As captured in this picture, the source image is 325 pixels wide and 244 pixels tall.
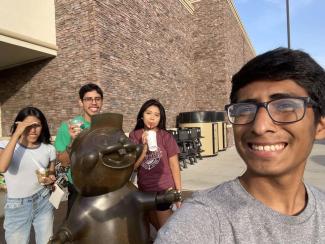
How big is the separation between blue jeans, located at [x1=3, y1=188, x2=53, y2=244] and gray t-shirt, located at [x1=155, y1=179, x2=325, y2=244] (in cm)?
212

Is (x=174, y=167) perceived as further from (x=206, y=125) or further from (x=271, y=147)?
(x=206, y=125)

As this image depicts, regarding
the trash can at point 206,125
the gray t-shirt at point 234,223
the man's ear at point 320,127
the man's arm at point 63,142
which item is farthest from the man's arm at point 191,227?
the trash can at point 206,125

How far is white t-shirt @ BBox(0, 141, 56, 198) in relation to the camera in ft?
8.65

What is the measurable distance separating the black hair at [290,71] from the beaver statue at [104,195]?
1.03 m

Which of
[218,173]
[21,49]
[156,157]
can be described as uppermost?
[21,49]

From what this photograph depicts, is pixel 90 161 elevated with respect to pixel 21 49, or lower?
lower

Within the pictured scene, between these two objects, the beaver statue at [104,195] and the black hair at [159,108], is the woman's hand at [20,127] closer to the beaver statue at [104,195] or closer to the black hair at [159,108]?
the beaver statue at [104,195]

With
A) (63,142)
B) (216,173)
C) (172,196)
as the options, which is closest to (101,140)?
(172,196)

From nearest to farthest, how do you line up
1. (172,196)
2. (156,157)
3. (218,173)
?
(172,196) → (156,157) → (218,173)

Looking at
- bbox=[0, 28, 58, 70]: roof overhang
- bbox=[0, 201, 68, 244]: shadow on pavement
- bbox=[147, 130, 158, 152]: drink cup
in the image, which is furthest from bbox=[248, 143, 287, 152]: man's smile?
bbox=[0, 28, 58, 70]: roof overhang

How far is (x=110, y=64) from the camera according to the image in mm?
8953

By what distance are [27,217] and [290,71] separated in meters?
2.41

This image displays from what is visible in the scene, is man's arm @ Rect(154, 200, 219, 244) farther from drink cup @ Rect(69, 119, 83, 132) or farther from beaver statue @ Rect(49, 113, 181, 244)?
drink cup @ Rect(69, 119, 83, 132)

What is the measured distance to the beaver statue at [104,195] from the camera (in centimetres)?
188
